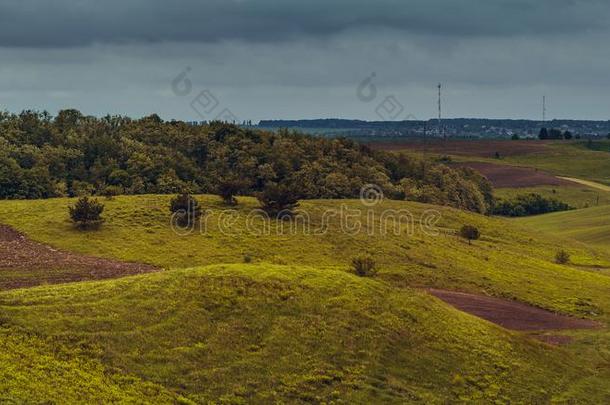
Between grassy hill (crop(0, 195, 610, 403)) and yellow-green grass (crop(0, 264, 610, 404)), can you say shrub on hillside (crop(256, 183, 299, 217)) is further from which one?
yellow-green grass (crop(0, 264, 610, 404))

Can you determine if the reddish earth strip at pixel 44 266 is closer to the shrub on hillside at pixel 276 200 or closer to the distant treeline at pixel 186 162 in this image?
the shrub on hillside at pixel 276 200

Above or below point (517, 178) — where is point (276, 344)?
above

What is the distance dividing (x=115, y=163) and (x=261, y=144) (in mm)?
24027

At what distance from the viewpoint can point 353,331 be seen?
31.5 meters

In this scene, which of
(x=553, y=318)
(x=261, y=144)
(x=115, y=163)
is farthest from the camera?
(x=261, y=144)

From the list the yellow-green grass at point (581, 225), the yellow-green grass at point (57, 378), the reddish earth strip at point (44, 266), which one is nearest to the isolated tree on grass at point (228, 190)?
the reddish earth strip at point (44, 266)

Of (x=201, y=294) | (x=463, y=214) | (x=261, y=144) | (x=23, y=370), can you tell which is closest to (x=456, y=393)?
(x=201, y=294)

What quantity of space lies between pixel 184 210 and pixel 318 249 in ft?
39.2

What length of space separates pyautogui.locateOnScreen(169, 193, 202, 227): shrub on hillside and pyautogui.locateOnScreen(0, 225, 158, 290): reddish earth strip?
1101cm

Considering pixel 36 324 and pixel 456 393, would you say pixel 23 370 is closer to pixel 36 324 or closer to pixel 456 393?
pixel 36 324

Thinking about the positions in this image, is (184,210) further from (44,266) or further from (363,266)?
(363,266)

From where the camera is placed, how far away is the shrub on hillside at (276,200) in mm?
61062

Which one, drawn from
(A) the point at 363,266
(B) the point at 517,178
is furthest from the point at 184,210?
(B) the point at 517,178

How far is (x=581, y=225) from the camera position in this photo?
12056 centimetres
